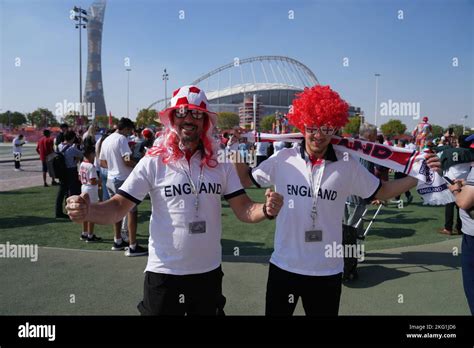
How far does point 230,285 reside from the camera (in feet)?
14.6

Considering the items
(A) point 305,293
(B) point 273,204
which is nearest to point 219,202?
(B) point 273,204

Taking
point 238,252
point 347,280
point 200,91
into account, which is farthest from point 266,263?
point 200,91

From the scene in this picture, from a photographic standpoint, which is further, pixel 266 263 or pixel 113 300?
pixel 266 263

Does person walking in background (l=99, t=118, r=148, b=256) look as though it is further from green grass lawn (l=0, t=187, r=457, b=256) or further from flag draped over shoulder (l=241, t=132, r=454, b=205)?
flag draped over shoulder (l=241, t=132, r=454, b=205)

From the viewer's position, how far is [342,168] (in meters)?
2.51

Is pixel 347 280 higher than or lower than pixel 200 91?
lower

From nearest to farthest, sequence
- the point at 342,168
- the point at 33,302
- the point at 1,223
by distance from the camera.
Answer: the point at 342,168 < the point at 33,302 < the point at 1,223

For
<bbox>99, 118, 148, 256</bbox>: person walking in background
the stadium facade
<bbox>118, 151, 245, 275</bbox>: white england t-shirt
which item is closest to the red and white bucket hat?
<bbox>118, 151, 245, 275</bbox>: white england t-shirt

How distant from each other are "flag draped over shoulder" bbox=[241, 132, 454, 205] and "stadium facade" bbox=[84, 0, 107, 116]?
10515cm

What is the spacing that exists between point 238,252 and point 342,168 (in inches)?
140

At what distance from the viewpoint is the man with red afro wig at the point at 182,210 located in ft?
7.25

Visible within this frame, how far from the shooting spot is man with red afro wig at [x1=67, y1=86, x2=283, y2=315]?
2209mm

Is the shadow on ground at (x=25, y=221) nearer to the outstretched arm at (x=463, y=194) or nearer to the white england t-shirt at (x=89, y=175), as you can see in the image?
the white england t-shirt at (x=89, y=175)

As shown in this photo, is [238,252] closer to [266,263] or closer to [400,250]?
[266,263]
